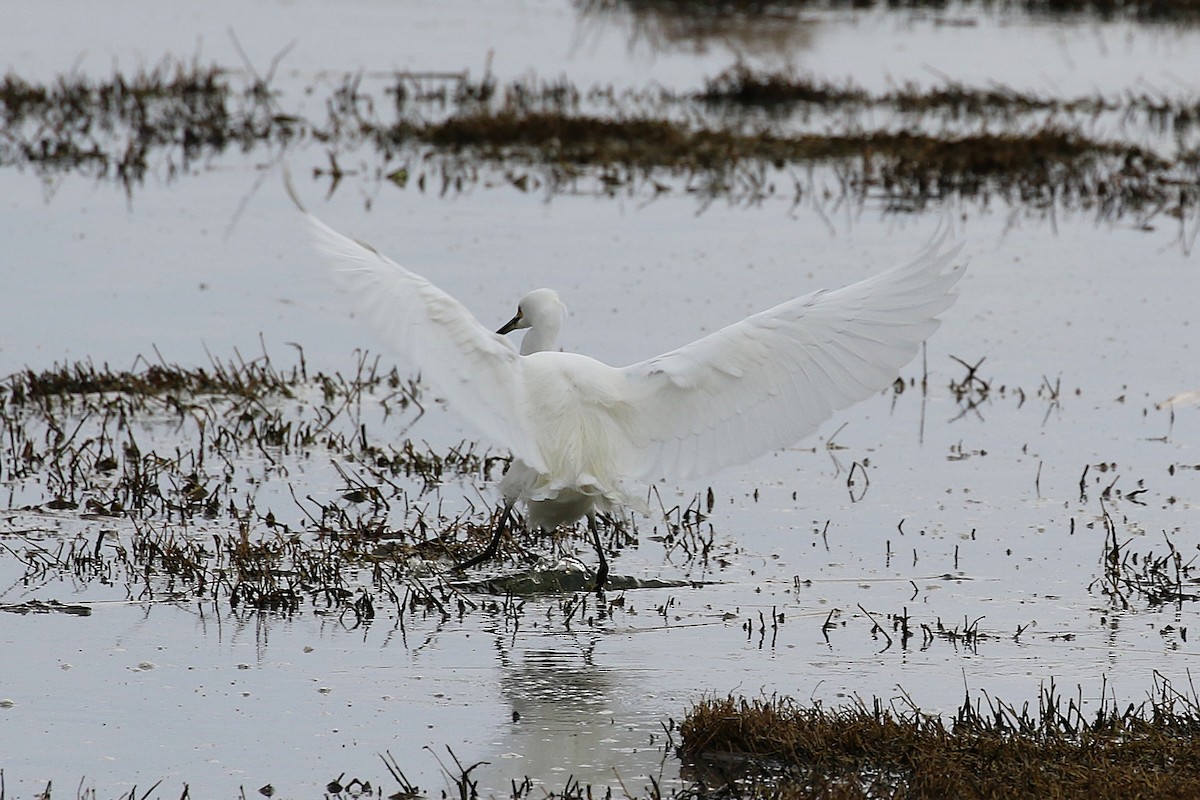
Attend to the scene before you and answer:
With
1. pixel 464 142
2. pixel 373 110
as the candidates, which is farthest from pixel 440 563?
pixel 373 110

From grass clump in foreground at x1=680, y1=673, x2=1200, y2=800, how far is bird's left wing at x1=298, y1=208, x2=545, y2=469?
4.57ft

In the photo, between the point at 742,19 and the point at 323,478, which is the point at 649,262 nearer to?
the point at 323,478

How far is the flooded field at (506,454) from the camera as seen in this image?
4.85 m

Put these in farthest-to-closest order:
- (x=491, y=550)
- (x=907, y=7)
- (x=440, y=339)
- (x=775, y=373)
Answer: (x=907, y=7)
(x=491, y=550)
(x=775, y=373)
(x=440, y=339)

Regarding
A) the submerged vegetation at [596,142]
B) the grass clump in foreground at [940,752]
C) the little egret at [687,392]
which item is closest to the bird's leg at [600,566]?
the little egret at [687,392]

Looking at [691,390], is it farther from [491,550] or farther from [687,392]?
[491,550]

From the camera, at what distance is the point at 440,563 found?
6156mm

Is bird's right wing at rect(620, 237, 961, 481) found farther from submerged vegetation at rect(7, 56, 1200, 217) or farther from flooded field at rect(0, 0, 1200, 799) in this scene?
submerged vegetation at rect(7, 56, 1200, 217)

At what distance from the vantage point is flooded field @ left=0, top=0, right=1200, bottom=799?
15.9 feet

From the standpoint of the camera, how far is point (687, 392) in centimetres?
600

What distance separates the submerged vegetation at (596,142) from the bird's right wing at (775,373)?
8.78 metres

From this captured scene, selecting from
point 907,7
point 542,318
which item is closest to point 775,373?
point 542,318

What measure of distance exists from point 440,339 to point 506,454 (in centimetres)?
236

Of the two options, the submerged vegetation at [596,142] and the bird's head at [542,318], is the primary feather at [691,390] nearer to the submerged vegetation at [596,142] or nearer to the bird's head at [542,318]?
the bird's head at [542,318]
